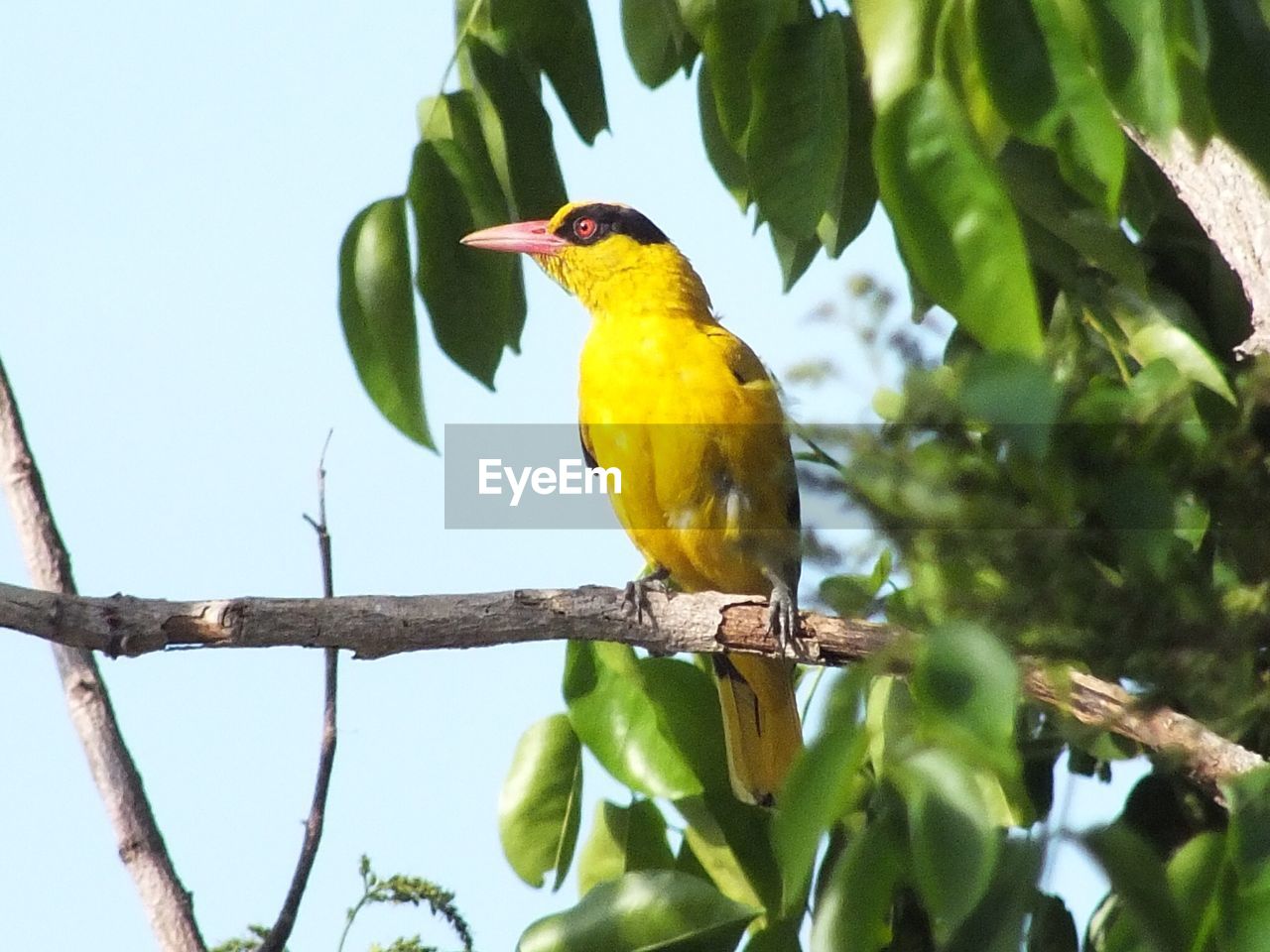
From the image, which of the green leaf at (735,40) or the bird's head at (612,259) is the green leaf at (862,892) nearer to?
the green leaf at (735,40)

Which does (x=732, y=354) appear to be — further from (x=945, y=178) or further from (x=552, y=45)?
(x=945, y=178)

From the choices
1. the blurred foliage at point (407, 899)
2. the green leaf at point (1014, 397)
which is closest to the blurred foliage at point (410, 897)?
the blurred foliage at point (407, 899)

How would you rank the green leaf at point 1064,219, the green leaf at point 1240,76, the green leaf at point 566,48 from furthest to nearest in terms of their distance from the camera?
the green leaf at point 566,48 → the green leaf at point 1064,219 → the green leaf at point 1240,76

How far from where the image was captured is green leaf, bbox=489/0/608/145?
9.62 ft

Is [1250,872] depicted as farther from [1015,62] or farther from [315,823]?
[315,823]

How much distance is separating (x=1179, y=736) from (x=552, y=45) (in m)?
1.64

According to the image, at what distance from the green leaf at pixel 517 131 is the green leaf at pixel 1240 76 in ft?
4.18

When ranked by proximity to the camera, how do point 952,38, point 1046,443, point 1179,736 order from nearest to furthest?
point 1046,443, point 952,38, point 1179,736

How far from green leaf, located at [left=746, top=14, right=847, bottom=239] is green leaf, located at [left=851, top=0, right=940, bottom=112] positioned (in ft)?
0.46

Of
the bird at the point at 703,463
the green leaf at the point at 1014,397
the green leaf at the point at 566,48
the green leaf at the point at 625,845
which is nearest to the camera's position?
the green leaf at the point at 1014,397

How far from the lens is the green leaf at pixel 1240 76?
77.0 inches

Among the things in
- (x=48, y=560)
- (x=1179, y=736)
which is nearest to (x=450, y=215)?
(x=48, y=560)

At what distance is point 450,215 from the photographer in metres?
2.66

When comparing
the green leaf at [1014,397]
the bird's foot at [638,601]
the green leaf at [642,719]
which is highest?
the green leaf at [1014,397]
